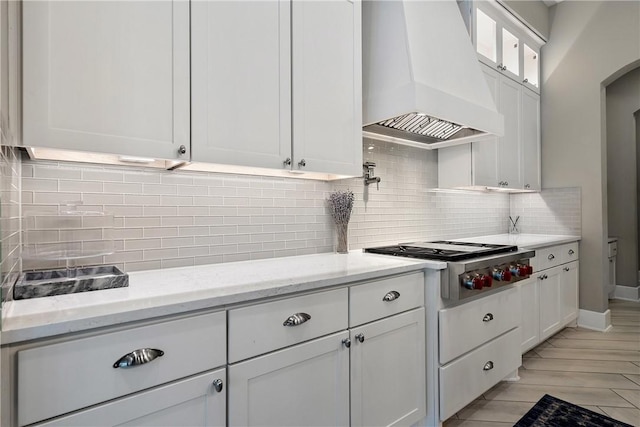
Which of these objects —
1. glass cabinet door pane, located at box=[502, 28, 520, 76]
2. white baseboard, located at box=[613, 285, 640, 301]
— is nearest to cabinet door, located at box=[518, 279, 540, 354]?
glass cabinet door pane, located at box=[502, 28, 520, 76]

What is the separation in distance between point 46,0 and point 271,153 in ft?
2.98

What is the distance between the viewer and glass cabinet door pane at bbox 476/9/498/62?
3111mm

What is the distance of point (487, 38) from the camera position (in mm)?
3205

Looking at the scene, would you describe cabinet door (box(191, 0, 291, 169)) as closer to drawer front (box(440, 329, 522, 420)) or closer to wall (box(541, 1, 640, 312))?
drawer front (box(440, 329, 522, 420))

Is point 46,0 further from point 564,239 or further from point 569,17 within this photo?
point 569,17

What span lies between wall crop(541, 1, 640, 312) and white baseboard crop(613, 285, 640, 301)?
4.87 ft

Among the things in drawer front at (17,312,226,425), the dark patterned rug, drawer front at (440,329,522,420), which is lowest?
the dark patterned rug

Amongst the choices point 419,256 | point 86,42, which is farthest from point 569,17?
point 86,42

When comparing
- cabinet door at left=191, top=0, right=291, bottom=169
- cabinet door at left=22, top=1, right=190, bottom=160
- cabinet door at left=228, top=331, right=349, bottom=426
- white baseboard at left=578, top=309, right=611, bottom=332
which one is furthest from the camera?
white baseboard at left=578, top=309, right=611, bottom=332

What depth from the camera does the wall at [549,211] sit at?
3701mm

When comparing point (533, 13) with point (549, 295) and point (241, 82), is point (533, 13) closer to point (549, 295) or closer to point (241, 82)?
point (549, 295)

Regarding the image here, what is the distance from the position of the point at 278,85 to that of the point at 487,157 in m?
2.15

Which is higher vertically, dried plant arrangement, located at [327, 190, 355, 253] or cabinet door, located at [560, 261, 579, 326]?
dried plant arrangement, located at [327, 190, 355, 253]

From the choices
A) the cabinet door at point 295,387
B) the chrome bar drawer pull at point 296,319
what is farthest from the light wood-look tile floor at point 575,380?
the chrome bar drawer pull at point 296,319
